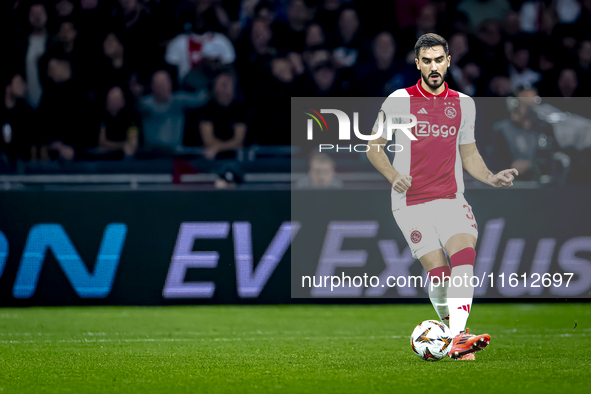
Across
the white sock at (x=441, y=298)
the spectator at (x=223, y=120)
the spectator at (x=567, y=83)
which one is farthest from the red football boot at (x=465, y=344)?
the spectator at (x=567, y=83)

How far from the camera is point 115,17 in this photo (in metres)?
10.4

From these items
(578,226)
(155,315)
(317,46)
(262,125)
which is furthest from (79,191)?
(578,226)

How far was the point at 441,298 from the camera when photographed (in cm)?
550

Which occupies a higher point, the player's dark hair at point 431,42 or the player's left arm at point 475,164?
the player's dark hair at point 431,42

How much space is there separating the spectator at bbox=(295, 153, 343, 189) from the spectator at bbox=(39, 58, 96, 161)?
267cm

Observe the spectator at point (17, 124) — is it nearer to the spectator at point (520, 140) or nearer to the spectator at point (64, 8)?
the spectator at point (64, 8)

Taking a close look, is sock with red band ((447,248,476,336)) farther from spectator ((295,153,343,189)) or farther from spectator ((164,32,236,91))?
spectator ((164,32,236,91))

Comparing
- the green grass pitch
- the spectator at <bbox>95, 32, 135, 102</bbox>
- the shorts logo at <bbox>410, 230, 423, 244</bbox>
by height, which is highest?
the spectator at <bbox>95, 32, 135, 102</bbox>

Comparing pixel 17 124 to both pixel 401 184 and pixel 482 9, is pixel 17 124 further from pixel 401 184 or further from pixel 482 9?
pixel 482 9

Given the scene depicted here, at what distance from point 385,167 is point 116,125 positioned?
4.89 meters

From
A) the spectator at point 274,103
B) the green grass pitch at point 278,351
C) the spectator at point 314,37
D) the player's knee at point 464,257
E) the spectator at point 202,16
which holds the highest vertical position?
the spectator at point 202,16

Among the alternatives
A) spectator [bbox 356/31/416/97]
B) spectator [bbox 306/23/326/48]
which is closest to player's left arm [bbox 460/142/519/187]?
spectator [bbox 356/31/416/97]

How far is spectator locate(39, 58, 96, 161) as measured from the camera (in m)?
9.31

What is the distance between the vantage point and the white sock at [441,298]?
17.9 ft
